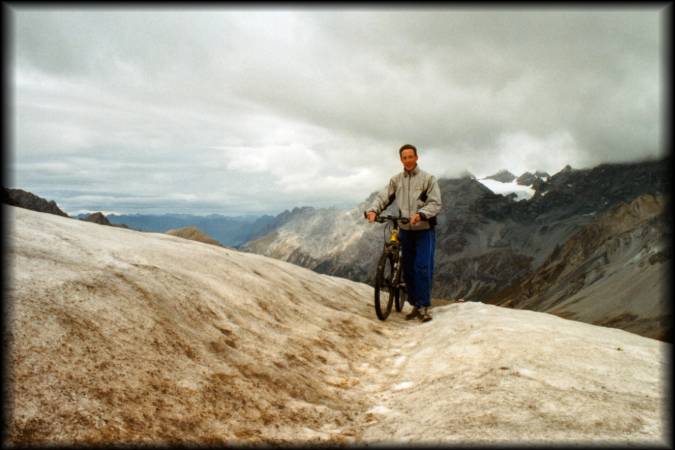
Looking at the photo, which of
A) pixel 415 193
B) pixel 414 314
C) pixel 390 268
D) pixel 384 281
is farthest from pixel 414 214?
pixel 414 314

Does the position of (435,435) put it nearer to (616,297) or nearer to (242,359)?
(242,359)

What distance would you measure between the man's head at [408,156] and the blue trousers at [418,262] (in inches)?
75.6

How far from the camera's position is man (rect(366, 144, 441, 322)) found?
12117mm

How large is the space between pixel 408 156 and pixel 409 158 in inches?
2.6

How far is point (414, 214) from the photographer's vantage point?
11.7 meters

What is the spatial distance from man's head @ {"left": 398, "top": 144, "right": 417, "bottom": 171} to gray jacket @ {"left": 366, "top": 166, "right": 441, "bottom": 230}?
0.75 feet

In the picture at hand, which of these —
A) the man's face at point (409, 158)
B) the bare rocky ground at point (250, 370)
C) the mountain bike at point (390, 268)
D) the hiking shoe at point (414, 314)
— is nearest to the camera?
the bare rocky ground at point (250, 370)

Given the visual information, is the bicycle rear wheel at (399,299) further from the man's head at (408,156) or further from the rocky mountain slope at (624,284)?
the rocky mountain slope at (624,284)

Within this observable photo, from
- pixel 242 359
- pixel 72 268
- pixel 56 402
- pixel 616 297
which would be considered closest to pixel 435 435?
pixel 242 359

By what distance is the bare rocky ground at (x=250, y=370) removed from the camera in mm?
4531

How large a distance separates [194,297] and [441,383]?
4636 millimetres

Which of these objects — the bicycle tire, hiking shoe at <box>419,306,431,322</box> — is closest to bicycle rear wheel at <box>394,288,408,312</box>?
the bicycle tire

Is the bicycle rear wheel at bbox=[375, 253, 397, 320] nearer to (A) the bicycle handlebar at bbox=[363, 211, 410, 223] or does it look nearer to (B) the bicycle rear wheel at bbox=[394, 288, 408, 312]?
(B) the bicycle rear wheel at bbox=[394, 288, 408, 312]

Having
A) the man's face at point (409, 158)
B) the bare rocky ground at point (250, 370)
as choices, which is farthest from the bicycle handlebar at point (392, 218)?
the bare rocky ground at point (250, 370)
